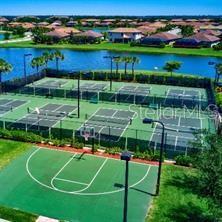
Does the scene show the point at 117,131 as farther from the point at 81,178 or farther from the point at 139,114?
the point at 81,178

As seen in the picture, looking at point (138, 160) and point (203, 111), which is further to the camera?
point (203, 111)

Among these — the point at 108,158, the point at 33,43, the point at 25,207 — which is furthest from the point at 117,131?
the point at 33,43

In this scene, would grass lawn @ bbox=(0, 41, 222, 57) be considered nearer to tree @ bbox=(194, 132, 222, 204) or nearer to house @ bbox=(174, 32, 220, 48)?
house @ bbox=(174, 32, 220, 48)

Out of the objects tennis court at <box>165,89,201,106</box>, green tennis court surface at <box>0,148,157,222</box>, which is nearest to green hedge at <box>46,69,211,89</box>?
tennis court at <box>165,89,201,106</box>

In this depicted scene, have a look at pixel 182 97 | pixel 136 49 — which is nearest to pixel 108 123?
pixel 182 97

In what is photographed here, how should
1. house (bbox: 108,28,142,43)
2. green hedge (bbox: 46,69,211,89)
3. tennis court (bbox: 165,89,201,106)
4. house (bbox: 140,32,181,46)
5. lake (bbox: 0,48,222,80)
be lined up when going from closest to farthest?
tennis court (bbox: 165,89,201,106) → green hedge (bbox: 46,69,211,89) → lake (bbox: 0,48,222,80) → house (bbox: 140,32,181,46) → house (bbox: 108,28,142,43)
